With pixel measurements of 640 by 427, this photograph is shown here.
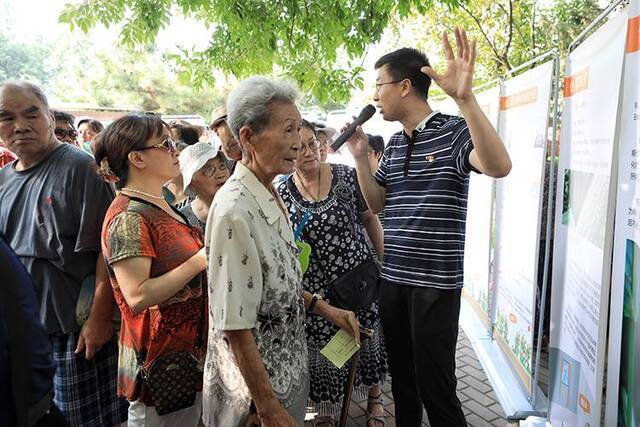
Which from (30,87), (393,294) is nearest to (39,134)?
(30,87)

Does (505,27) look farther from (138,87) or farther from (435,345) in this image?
(138,87)

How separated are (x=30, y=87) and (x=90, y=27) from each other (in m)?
1.99

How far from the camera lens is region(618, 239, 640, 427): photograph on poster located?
5.17 ft

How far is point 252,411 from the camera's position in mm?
1392

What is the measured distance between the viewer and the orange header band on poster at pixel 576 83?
81.8 inches

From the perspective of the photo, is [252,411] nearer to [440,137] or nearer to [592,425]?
[440,137]

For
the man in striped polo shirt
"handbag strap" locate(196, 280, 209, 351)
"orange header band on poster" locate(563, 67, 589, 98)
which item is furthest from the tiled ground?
"orange header band on poster" locate(563, 67, 589, 98)

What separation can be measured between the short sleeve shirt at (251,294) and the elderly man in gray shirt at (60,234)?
1.02 metres

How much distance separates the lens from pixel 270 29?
13.0 feet

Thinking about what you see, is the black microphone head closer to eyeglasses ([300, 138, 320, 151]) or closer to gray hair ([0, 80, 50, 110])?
eyeglasses ([300, 138, 320, 151])

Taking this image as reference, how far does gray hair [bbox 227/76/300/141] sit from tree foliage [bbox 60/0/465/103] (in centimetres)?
238

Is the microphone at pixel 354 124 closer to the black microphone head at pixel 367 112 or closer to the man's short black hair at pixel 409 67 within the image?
the black microphone head at pixel 367 112

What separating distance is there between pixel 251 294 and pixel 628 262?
4.61 ft

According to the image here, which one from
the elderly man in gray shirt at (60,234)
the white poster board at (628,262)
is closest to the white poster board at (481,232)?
the white poster board at (628,262)
